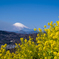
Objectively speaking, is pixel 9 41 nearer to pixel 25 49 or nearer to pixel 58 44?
pixel 25 49

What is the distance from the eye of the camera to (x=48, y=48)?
2109 millimetres

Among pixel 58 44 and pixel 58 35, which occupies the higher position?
pixel 58 35

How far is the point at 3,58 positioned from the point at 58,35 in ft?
6.33

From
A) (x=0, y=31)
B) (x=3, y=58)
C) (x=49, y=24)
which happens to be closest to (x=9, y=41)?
(x=0, y=31)

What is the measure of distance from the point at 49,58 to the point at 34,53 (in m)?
0.74

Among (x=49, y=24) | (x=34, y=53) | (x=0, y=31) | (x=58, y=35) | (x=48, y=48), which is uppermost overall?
(x=0, y=31)

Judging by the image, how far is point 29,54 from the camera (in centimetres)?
256

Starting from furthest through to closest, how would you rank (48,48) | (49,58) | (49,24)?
(49,24), (48,48), (49,58)

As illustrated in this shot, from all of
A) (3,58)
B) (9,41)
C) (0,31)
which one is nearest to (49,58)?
Answer: (3,58)

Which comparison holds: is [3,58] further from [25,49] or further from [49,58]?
[49,58]

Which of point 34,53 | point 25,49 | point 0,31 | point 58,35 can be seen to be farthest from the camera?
point 0,31

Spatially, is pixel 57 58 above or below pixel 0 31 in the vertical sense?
below

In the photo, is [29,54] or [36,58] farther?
[36,58]

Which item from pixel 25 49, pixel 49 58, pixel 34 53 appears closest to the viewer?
Result: pixel 49 58
